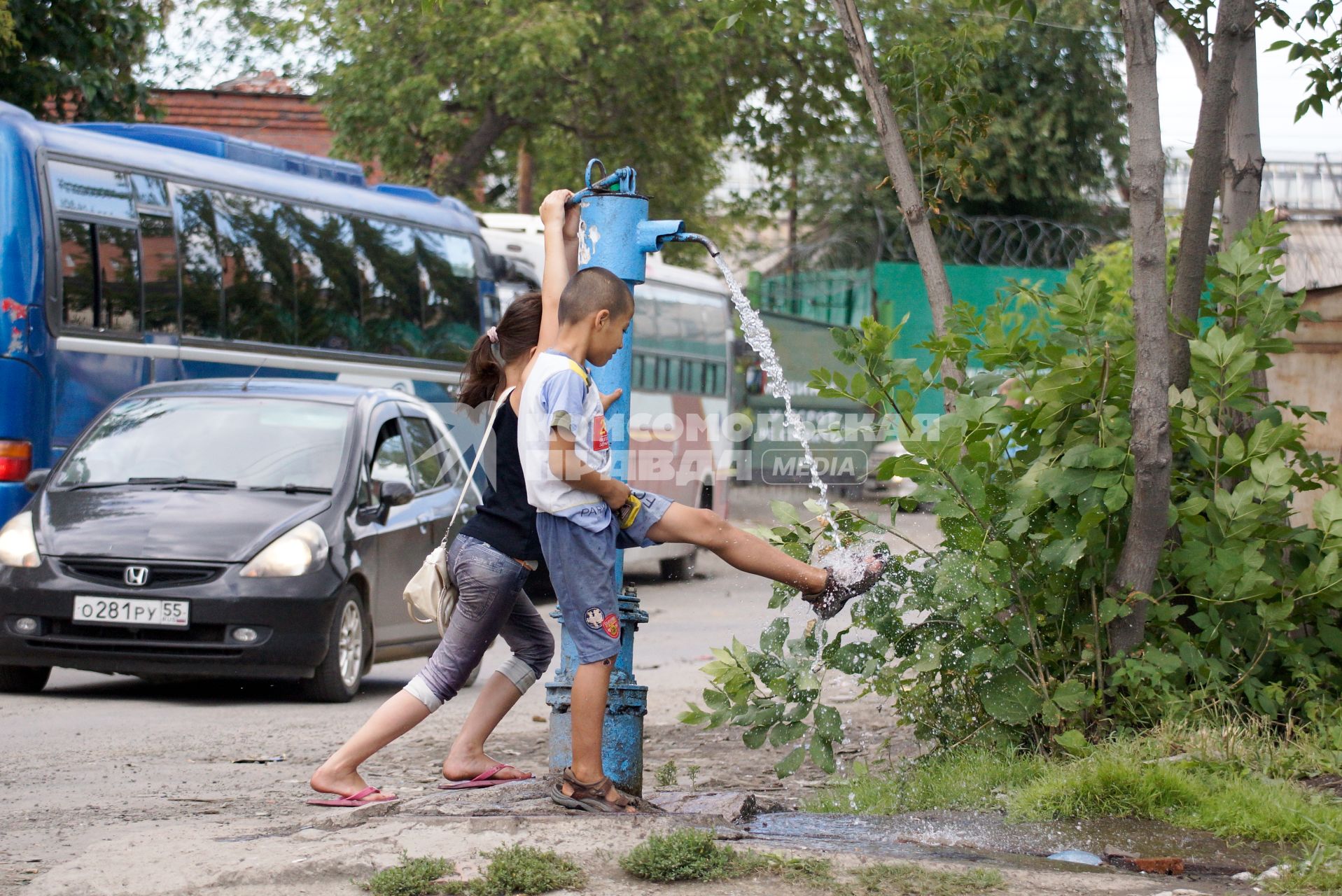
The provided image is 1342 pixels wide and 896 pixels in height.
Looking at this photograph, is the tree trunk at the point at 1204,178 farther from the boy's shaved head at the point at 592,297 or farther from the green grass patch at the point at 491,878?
the green grass patch at the point at 491,878

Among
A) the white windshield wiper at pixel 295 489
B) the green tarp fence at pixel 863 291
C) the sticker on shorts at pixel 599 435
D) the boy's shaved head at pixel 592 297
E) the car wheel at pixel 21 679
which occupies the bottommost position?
the car wheel at pixel 21 679

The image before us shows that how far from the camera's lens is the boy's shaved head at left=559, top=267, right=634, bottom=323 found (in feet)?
14.5

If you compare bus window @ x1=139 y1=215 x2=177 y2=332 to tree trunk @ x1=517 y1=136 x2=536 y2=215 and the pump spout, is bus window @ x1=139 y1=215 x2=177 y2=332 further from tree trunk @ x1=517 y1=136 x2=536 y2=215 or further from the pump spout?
tree trunk @ x1=517 y1=136 x2=536 y2=215

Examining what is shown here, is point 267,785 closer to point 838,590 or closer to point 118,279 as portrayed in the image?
point 838,590

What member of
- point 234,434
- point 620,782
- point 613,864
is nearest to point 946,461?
point 620,782

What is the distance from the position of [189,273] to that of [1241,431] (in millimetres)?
9187

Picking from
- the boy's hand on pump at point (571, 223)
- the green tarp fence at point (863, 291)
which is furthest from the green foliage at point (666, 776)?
the green tarp fence at point (863, 291)

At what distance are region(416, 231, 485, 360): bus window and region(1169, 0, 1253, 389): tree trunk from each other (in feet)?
36.3

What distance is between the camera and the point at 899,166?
5883 millimetres

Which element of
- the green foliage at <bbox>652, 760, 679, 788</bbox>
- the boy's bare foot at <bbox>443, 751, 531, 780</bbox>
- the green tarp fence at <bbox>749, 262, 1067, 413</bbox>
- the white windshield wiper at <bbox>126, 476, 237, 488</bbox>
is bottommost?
the green foliage at <bbox>652, 760, 679, 788</bbox>

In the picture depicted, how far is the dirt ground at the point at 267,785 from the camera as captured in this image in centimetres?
364

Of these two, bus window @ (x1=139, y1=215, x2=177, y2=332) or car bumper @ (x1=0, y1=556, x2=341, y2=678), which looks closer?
car bumper @ (x1=0, y1=556, x2=341, y2=678)

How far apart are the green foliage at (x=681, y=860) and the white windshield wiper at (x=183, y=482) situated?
4.73 metres

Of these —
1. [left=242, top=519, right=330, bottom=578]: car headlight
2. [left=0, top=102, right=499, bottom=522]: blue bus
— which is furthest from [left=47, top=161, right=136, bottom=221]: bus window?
[left=242, top=519, right=330, bottom=578]: car headlight
